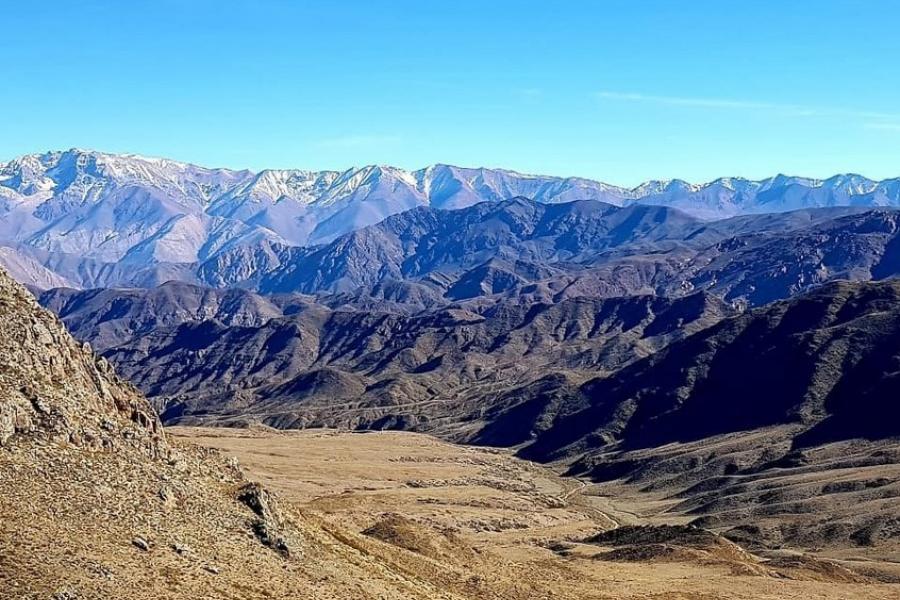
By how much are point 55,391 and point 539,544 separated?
242 feet

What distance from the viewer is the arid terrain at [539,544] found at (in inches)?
2726

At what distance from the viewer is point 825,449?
599ft

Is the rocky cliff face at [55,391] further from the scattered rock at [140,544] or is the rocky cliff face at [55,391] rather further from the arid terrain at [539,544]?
the arid terrain at [539,544]

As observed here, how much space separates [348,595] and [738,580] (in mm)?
40865

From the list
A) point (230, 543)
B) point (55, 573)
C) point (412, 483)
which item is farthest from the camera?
point (412, 483)

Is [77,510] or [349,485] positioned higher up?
[77,510]

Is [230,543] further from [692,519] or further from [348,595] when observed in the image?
[692,519]

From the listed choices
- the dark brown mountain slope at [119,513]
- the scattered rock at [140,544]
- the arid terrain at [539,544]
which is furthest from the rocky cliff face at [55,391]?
the arid terrain at [539,544]

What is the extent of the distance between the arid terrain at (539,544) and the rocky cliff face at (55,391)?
44.2 ft

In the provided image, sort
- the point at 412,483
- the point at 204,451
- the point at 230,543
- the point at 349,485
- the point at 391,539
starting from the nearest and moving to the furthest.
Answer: the point at 230,543
the point at 204,451
the point at 391,539
the point at 349,485
the point at 412,483

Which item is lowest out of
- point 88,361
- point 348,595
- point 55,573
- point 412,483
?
point 412,483

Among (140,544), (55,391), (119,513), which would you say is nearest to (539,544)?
(55,391)

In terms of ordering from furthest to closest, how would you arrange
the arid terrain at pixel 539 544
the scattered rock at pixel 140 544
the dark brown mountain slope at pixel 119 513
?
the arid terrain at pixel 539 544
the scattered rock at pixel 140 544
the dark brown mountain slope at pixel 119 513

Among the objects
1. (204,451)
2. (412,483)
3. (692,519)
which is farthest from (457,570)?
(412,483)
